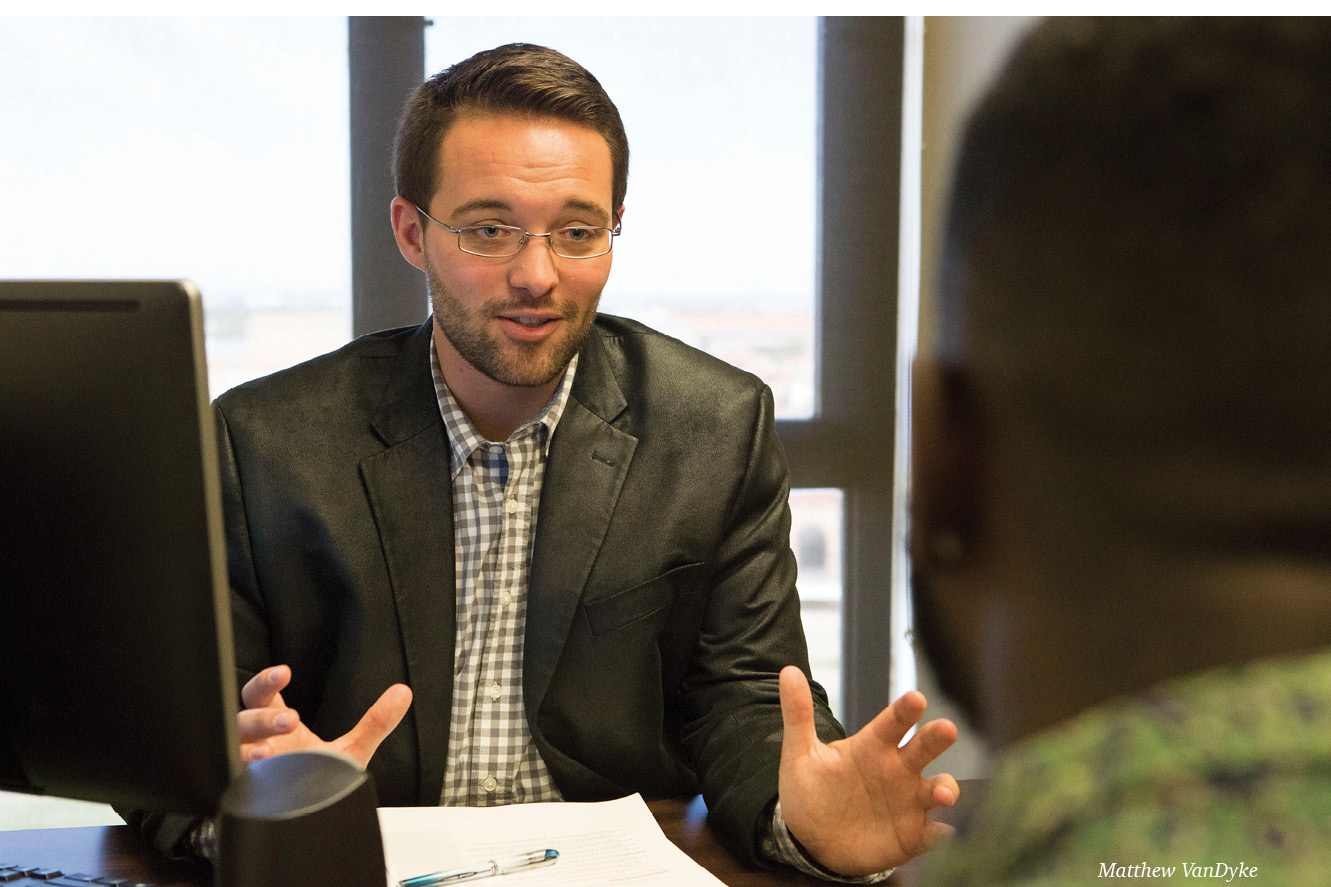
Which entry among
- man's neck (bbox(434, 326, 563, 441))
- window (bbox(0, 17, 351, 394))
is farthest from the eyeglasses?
window (bbox(0, 17, 351, 394))

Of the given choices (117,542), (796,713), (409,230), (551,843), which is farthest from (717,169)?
(117,542)

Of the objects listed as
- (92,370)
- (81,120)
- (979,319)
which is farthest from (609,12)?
(979,319)

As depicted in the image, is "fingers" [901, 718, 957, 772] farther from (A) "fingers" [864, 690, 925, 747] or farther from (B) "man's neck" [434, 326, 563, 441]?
(B) "man's neck" [434, 326, 563, 441]

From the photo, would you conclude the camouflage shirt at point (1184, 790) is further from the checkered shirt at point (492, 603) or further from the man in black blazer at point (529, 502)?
the checkered shirt at point (492, 603)

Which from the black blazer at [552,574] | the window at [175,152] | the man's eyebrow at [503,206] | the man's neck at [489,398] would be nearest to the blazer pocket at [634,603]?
the black blazer at [552,574]

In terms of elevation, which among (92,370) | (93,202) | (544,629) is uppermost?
(93,202)

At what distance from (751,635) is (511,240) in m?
0.61

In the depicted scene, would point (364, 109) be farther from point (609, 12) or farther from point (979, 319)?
point (979, 319)

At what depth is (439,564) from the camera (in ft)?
4.50

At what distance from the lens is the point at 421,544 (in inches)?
54.3

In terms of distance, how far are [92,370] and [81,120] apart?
201 cm

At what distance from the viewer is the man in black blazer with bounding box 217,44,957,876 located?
1.35 metres

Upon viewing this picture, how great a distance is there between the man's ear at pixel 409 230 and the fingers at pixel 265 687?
777 millimetres

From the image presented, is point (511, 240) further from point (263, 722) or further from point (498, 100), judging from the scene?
point (263, 722)
